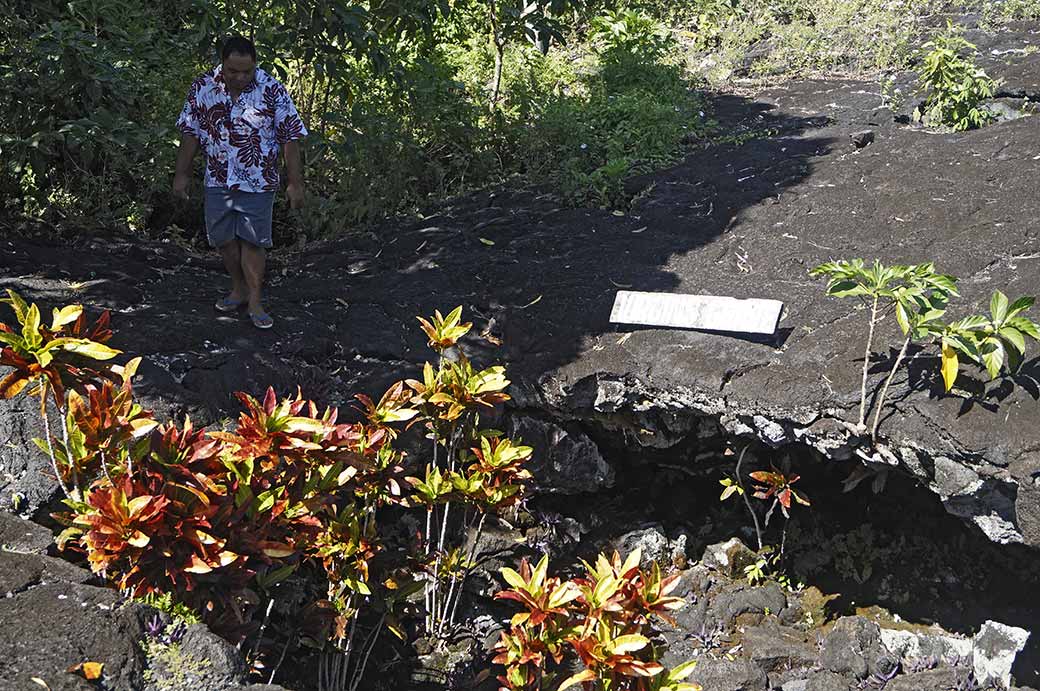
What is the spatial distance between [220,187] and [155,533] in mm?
2095

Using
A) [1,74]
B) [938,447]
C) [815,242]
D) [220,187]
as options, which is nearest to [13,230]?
[1,74]

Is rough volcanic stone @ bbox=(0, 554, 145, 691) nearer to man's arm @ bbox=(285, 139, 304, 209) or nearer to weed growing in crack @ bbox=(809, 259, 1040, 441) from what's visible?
man's arm @ bbox=(285, 139, 304, 209)

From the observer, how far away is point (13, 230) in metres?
5.38

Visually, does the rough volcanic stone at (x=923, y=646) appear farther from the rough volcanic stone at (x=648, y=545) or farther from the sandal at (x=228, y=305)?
the sandal at (x=228, y=305)

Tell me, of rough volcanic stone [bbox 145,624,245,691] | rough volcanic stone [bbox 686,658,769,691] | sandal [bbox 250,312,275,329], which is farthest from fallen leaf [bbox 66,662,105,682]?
rough volcanic stone [bbox 686,658,769,691]

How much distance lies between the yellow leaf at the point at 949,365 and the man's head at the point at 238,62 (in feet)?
9.93

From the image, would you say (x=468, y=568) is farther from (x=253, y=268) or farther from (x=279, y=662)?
(x=253, y=268)

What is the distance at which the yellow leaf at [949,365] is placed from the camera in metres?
3.65

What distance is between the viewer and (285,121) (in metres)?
4.49

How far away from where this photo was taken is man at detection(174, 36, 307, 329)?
4.39m

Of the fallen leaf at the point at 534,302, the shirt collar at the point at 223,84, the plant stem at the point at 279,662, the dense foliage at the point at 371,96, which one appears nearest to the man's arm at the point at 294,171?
the shirt collar at the point at 223,84

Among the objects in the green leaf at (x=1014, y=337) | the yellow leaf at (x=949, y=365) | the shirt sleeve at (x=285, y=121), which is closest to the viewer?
the green leaf at (x=1014, y=337)

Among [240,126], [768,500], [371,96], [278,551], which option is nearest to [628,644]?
[278,551]

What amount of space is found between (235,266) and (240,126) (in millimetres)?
670
